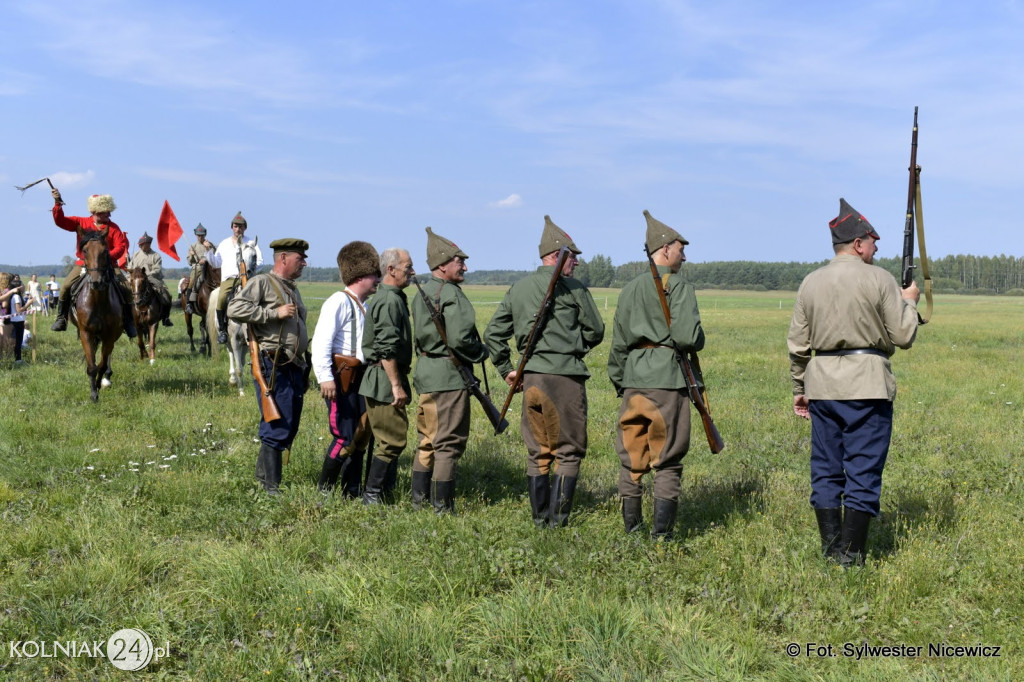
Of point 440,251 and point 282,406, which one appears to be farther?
point 282,406

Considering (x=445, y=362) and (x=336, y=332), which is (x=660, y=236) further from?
(x=336, y=332)

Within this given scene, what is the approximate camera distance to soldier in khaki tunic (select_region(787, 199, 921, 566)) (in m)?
5.67

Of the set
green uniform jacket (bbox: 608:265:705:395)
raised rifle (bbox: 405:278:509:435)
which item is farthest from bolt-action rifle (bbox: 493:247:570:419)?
green uniform jacket (bbox: 608:265:705:395)

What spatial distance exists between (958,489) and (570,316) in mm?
4241

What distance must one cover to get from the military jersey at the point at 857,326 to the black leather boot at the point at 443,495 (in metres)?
2.95

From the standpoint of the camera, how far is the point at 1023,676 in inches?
168

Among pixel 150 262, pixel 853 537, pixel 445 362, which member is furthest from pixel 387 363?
pixel 150 262

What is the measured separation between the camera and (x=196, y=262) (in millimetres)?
21141

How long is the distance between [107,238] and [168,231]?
4.61 meters

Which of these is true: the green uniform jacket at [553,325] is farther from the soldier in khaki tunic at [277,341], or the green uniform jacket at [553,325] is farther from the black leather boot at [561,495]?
the soldier in khaki tunic at [277,341]

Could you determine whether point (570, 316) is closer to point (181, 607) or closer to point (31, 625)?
point (181, 607)

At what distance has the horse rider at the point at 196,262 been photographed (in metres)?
19.3

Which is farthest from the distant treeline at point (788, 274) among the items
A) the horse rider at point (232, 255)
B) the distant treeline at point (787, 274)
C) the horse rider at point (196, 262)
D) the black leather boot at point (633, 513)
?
the black leather boot at point (633, 513)

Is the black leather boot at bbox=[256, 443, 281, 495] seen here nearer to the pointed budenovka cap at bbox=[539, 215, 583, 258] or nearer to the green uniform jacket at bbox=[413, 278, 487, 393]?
the green uniform jacket at bbox=[413, 278, 487, 393]
